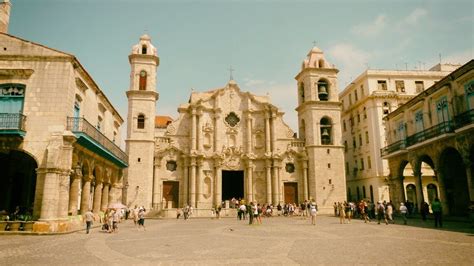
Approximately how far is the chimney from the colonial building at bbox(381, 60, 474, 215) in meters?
29.1

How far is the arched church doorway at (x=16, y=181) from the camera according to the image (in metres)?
20.5

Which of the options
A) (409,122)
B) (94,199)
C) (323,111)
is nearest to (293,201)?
(323,111)

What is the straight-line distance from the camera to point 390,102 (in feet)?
131

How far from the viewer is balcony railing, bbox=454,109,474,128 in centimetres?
2037

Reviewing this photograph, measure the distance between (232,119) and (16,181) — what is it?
73.7 feet

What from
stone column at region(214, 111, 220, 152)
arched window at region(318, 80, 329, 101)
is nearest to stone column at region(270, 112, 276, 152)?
arched window at region(318, 80, 329, 101)

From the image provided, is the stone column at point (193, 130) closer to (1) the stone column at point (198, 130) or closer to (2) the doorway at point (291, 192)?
(1) the stone column at point (198, 130)

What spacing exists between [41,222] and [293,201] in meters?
26.5

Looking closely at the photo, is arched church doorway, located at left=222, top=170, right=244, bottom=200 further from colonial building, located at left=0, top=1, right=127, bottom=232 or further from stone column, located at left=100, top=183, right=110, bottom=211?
colonial building, located at left=0, top=1, right=127, bottom=232

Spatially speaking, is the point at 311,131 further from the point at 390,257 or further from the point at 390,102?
the point at 390,257

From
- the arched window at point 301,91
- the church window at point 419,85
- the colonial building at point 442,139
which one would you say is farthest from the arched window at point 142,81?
the church window at point 419,85

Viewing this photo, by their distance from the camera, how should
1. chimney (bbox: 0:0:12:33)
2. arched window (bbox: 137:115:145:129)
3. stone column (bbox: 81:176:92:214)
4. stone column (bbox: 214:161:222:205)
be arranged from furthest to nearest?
stone column (bbox: 214:161:222:205)
arched window (bbox: 137:115:145:129)
stone column (bbox: 81:176:92:214)
chimney (bbox: 0:0:12:33)

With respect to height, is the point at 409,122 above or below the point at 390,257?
above

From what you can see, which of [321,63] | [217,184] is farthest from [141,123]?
[321,63]
